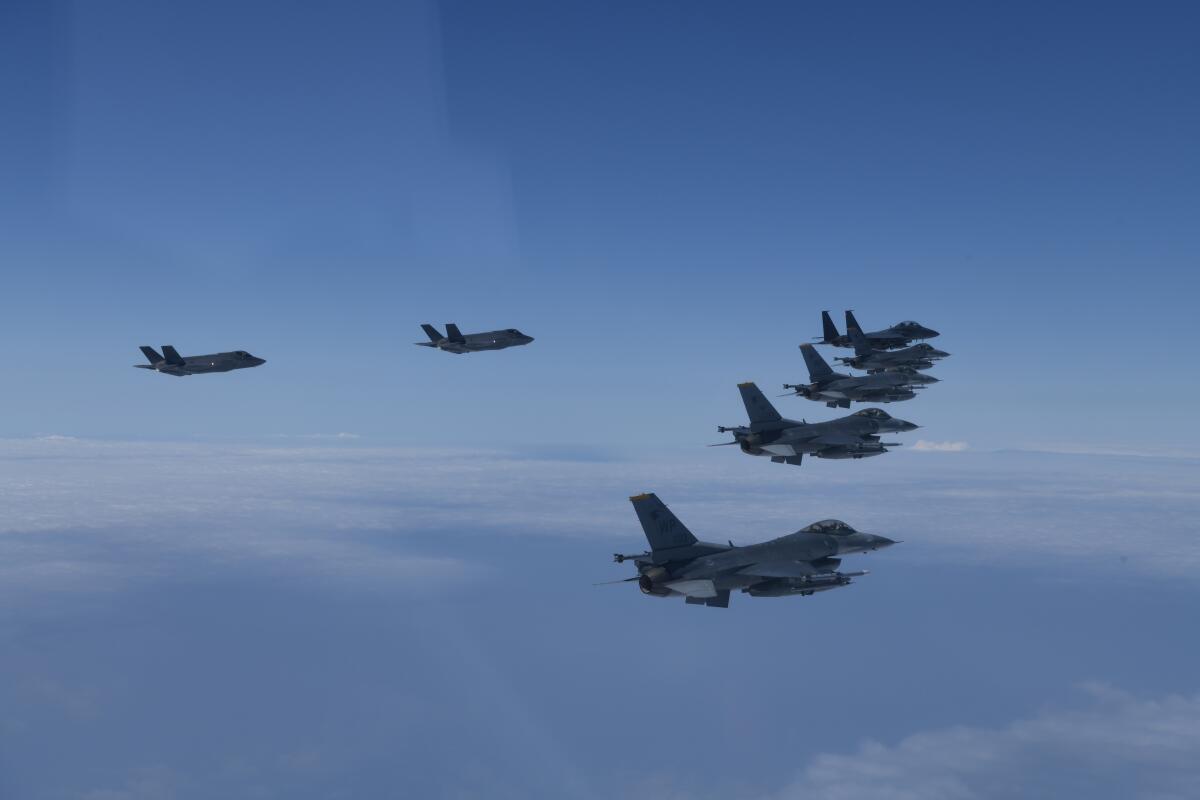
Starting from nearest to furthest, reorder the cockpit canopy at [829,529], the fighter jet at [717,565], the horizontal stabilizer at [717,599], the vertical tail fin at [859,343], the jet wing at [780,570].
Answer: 1. the jet wing at [780,570]
2. the fighter jet at [717,565]
3. the horizontal stabilizer at [717,599]
4. the cockpit canopy at [829,529]
5. the vertical tail fin at [859,343]

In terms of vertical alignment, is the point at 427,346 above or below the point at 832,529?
above

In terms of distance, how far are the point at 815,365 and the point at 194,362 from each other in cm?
7032

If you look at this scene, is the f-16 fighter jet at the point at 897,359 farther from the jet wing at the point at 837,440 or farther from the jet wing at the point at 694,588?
the jet wing at the point at 694,588

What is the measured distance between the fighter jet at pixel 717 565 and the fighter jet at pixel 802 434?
12.0 meters

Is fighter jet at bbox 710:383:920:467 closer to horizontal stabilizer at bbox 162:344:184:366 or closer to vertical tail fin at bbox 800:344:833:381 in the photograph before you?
vertical tail fin at bbox 800:344:833:381

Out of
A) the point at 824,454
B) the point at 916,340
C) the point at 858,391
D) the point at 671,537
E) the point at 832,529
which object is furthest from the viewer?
the point at 916,340

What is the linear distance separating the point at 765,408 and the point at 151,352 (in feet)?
220

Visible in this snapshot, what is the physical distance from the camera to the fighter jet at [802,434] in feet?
207

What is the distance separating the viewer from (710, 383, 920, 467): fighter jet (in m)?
63.2

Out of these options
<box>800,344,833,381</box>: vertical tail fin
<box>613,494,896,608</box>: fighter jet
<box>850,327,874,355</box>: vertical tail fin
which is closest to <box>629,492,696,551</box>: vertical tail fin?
<box>613,494,896,608</box>: fighter jet

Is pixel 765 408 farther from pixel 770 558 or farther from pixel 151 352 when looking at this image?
pixel 151 352

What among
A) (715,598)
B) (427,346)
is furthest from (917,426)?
(427,346)

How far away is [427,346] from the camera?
7950 cm

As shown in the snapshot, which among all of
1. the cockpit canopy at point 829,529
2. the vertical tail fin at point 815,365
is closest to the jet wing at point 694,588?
the cockpit canopy at point 829,529
